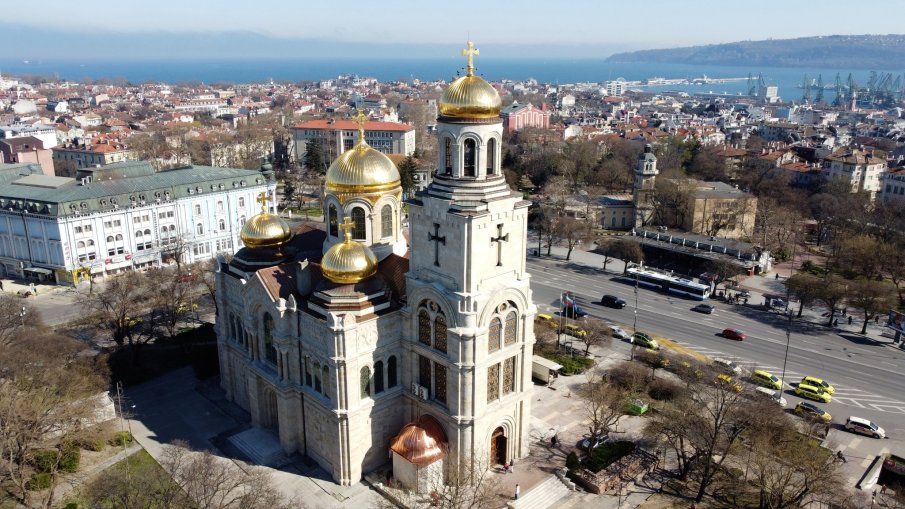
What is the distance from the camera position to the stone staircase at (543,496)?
33312 mm

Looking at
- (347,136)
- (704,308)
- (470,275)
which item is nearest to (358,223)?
(470,275)

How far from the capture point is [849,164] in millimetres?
98938

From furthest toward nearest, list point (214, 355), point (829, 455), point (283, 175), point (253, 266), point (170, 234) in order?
point (283, 175), point (170, 234), point (214, 355), point (253, 266), point (829, 455)

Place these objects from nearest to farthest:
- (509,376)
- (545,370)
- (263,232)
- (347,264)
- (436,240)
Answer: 1. (436,240)
2. (347,264)
3. (509,376)
4. (263,232)
5. (545,370)

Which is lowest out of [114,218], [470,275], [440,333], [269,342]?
[269,342]

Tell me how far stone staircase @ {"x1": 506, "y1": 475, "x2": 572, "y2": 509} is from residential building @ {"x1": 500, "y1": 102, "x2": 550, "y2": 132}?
138 m

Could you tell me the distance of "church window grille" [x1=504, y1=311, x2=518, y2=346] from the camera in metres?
33.9

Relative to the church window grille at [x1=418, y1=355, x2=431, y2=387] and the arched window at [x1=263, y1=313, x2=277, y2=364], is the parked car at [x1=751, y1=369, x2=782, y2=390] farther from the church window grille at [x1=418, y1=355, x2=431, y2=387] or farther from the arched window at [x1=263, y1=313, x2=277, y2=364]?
the arched window at [x1=263, y1=313, x2=277, y2=364]

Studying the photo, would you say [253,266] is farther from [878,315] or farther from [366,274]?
[878,315]

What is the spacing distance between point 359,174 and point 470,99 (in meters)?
9.15

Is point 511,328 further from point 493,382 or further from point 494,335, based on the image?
point 493,382

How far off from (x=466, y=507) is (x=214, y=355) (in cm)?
2584

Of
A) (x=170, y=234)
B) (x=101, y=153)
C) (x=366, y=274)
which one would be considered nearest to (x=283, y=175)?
(x=101, y=153)

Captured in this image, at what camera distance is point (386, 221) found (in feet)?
129
